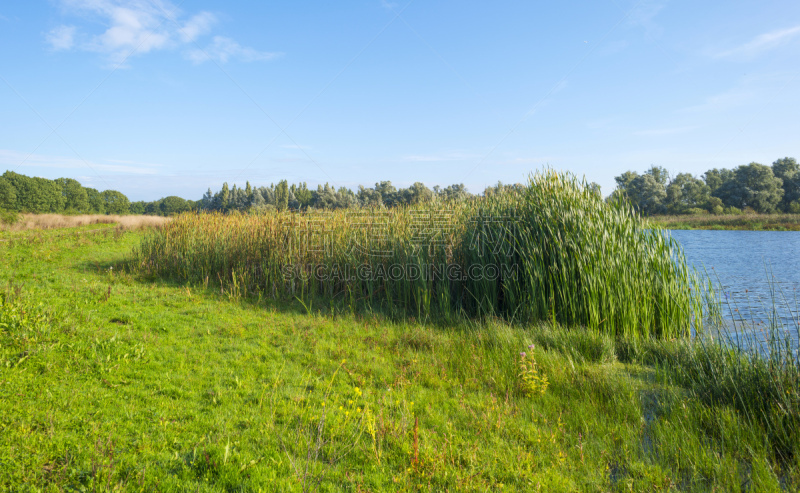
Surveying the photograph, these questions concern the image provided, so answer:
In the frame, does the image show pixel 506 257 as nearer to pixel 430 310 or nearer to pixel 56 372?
pixel 430 310

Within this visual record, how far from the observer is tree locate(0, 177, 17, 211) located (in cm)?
4696

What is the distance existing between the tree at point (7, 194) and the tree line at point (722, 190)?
75303 millimetres

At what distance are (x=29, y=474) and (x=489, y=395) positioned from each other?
416cm

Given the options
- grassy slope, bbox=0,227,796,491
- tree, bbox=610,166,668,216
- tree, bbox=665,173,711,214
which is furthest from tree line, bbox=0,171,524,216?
tree, bbox=665,173,711,214

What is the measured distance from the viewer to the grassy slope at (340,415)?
9.74ft

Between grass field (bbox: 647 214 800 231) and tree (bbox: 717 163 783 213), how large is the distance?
3.52 metres

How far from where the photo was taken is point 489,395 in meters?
4.46

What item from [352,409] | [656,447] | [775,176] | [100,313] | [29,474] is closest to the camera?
[29,474]

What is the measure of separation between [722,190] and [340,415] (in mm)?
62655

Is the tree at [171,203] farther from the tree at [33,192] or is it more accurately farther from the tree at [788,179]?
the tree at [788,179]

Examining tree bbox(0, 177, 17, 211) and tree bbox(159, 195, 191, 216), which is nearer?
tree bbox(0, 177, 17, 211)

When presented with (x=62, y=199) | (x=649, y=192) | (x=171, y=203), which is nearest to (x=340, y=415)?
(x=649, y=192)

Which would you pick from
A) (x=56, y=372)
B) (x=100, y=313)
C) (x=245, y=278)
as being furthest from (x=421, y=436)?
(x=245, y=278)

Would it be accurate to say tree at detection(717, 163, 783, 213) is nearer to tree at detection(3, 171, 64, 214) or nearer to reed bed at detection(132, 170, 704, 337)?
reed bed at detection(132, 170, 704, 337)
